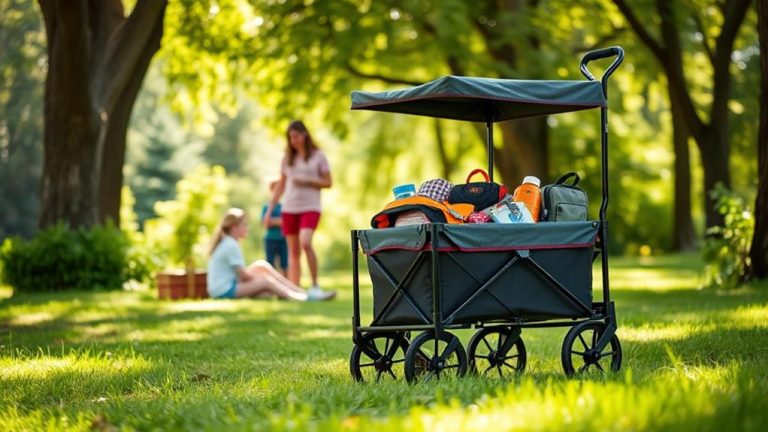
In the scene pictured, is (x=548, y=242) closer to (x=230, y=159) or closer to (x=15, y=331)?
(x=15, y=331)

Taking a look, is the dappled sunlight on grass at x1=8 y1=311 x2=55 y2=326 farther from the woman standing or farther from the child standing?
the child standing

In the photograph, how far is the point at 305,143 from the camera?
13.7 m

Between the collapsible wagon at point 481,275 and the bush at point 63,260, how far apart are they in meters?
9.50

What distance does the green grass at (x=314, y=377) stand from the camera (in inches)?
160

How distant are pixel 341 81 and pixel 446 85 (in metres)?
15.2

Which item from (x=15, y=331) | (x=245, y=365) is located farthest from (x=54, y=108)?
(x=245, y=365)

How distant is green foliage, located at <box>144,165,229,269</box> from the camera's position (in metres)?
23.7

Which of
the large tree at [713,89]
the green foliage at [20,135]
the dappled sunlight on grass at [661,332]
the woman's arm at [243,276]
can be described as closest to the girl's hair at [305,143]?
the woman's arm at [243,276]

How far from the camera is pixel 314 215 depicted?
45.1ft

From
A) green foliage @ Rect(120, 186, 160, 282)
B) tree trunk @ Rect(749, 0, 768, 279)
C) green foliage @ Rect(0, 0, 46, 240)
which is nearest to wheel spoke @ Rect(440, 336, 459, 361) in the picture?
tree trunk @ Rect(749, 0, 768, 279)

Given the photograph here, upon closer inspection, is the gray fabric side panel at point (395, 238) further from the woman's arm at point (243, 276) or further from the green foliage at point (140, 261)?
the green foliage at point (140, 261)

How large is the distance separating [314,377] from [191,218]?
17878 mm

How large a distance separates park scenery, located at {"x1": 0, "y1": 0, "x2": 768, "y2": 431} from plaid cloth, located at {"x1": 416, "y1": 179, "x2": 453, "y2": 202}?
0.02m

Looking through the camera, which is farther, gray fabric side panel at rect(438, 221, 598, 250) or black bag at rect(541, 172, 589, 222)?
black bag at rect(541, 172, 589, 222)
